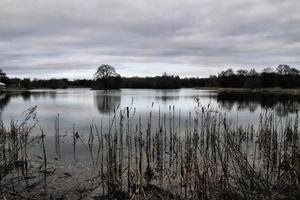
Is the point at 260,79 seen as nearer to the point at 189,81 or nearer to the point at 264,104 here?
the point at 264,104

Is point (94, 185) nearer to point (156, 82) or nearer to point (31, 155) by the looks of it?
point (31, 155)

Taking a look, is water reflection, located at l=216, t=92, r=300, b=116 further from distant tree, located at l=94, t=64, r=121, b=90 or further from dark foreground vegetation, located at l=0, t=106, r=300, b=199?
distant tree, located at l=94, t=64, r=121, b=90

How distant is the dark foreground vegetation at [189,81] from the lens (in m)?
79.0

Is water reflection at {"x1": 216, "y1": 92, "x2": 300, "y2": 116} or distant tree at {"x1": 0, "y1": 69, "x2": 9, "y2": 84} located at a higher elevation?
distant tree at {"x1": 0, "y1": 69, "x2": 9, "y2": 84}

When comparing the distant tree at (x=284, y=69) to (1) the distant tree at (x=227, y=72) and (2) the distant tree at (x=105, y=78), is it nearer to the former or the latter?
(1) the distant tree at (x=227, y=72)

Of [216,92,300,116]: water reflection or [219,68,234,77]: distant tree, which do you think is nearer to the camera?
[216,92,300,116]: water reflection

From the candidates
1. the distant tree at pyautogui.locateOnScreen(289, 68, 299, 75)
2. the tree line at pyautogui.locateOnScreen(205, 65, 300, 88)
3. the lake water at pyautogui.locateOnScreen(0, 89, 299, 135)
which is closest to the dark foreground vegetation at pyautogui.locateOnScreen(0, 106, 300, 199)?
the lake water at pyautogui.locateOnScreen(0, 89, 299, 135)

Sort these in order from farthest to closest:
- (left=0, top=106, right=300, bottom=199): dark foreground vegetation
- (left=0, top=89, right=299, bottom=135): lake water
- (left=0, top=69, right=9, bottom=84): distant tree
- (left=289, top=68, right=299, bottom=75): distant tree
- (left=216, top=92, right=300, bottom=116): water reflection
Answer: (left=0, top=69, right=9, bottom=84): distant tree < (left=289, top=68, right=299, bottom=75): distant tree < (left=216, top=92, right=300, bottom=116): water reflection < (left=0, top=89, right=299, bottom=135): lake water < (left=0, top=106, right=300, bottom=199): dark foreground vegetation

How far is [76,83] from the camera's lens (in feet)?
454

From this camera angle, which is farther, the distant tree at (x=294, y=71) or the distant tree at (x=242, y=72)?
the distant tree at (x=242, y=72)

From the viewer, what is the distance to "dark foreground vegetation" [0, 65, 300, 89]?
3110 inches

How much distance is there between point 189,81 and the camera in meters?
140

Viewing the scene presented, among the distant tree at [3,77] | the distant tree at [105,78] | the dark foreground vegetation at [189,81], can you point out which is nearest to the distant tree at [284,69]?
the dark foreground vegetation at [189,81]

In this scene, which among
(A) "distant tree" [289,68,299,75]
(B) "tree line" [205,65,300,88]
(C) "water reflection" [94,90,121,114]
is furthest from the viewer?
(A) "distant tree" [289,68,299,75]
